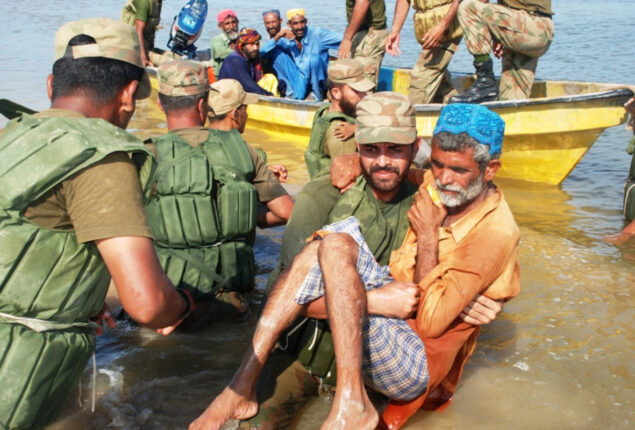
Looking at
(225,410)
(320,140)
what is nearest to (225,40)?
(320,140)

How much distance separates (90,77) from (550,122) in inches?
239

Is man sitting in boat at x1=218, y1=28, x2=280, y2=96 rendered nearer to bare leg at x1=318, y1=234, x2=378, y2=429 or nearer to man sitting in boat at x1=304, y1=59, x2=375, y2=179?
man sitting in boat at x1=304, y1=59, x2=375, y2=179

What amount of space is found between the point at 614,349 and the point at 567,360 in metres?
0.39

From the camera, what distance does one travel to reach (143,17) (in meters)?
11.3

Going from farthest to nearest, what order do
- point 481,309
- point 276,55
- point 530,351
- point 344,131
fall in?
point 276,55 → point 344,131 → point 530,351 → point 481,309

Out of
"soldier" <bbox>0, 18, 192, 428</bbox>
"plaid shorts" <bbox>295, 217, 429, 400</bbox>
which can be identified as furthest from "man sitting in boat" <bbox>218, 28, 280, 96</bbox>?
"soldier" <bbox>0, 18, 192, 428</bbox>

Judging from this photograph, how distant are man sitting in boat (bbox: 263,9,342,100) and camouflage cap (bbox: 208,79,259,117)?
5.56m

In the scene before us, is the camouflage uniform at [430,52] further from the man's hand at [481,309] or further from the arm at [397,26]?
the man's hand at [481,309]

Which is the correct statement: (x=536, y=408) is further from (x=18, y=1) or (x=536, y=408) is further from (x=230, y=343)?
(x=18, y=1)

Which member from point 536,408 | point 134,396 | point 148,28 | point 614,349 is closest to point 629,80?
point 148,28

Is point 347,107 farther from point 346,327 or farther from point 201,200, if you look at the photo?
point 346,327

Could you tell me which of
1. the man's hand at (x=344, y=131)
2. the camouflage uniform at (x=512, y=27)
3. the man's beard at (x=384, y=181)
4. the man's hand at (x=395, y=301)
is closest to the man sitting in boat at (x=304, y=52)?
the camouflage uniform at (x=512, y=27)

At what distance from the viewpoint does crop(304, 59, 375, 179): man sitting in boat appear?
5297 mm

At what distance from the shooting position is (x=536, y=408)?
12.1ft
